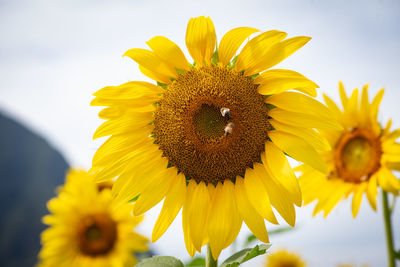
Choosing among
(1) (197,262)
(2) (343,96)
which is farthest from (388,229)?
(1) (197,262)

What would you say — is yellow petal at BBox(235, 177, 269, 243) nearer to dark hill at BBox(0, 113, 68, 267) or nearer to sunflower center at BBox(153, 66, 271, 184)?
sunflower center at BBox(153, 66, 271, 184)

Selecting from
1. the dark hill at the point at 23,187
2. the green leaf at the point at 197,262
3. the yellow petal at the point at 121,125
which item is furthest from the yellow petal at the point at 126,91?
the dark hill at the point at 23,187

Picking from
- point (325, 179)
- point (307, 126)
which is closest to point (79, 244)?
point (325, 179)

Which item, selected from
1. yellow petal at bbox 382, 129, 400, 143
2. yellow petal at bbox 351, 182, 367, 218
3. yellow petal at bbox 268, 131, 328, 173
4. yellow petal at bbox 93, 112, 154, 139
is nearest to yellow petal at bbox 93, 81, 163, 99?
yellow petal at bbox 93, 112, 154, 139

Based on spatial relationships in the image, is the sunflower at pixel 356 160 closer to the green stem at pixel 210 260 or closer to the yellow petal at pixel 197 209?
the yellow petal at pixel 197 209

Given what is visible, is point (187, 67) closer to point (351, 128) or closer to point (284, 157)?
point (284, 157)

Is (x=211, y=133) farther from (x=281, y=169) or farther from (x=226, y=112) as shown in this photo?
(x=281, y=169)

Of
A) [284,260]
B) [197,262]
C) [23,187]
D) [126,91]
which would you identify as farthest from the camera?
[23,187]
